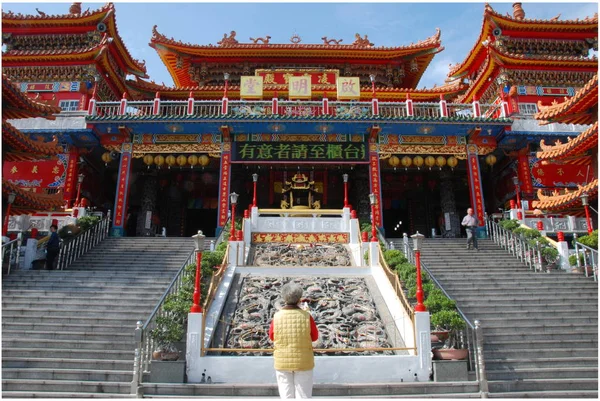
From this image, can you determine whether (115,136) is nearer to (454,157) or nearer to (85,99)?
(85,99)

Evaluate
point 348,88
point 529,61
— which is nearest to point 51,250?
point 348,88

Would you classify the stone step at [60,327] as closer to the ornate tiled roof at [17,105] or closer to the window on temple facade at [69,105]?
the ornate tiled roof at [17,105]

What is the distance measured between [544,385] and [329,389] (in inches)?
130

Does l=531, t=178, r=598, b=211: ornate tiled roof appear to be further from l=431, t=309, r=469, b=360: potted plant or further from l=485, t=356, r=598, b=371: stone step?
l=431, t=309, r=469, b=360: potted plant

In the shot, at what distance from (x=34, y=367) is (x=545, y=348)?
861 cm

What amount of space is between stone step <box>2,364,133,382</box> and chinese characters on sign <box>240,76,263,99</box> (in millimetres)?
13439

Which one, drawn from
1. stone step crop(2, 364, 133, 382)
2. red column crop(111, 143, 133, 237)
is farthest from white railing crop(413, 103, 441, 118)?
stone step crop(2, 364, 133, 382)

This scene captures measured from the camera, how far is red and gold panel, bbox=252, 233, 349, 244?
13805mm

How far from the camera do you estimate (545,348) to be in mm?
7863

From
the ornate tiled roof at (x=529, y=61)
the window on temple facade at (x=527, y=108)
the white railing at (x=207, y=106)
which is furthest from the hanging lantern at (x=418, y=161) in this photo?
the white railing at (x=207, y=106)

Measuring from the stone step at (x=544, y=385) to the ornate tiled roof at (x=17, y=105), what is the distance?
12.0 m

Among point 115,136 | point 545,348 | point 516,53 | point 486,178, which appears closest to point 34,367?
point 545,348

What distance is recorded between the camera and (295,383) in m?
4.20

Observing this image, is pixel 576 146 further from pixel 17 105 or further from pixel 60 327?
pixel 17 105
